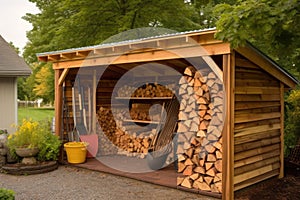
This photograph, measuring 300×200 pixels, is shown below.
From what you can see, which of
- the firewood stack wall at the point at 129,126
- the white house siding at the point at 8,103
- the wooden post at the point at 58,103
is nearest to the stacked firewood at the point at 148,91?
the firewood stack wall at the point at 129,126

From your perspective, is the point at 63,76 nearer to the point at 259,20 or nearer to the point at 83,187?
the point at 83,187

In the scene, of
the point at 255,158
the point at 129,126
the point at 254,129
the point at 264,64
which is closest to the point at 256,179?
the point at 255,158

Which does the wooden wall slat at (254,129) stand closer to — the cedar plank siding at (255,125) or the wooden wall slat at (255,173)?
the cedar plank siding at (255,125)

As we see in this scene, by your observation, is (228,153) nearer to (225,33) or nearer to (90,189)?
(225,33)

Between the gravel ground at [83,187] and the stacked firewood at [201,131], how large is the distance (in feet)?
0.89

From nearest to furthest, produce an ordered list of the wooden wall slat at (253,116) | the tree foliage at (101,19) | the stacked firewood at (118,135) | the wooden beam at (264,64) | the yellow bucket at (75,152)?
the wooden beam at (264,64)
the wooden wall slat at (253,116)
the yellow bucket at (75,152)
the stacked firewood at (118,135)
the tree foliage at (101,19)

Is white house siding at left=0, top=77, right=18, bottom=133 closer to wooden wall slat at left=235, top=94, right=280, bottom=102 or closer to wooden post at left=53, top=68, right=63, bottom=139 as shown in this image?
wooden post at left=53, top=68, right=63, bottom=139

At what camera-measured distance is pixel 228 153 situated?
173 inches

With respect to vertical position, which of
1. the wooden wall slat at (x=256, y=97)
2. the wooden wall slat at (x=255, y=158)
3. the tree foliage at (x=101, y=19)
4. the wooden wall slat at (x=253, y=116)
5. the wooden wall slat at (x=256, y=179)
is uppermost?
the tree foliage at (x=101, y=19)

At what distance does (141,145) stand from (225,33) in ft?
13.6

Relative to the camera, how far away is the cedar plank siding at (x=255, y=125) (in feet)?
15.6

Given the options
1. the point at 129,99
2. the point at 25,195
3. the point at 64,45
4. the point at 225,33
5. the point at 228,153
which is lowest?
the point at 25,195

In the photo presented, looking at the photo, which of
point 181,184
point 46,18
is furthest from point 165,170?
point 46,18

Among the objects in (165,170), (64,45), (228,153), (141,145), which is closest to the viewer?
(228,153)
